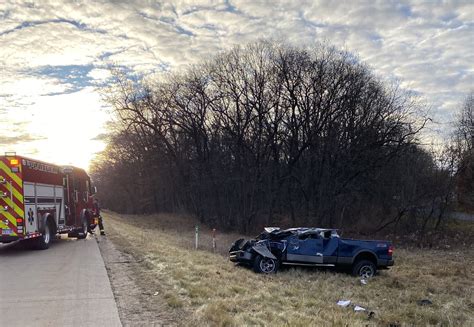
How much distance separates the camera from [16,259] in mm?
13242

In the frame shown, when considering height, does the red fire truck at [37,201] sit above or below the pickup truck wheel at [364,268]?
above

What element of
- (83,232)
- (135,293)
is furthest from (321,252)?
(83,232)

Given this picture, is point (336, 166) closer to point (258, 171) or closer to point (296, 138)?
point (296, 138)

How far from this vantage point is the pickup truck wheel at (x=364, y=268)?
46.4ft

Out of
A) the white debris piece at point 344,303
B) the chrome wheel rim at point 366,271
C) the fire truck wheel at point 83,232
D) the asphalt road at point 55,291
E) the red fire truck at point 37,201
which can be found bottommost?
the chrome wheel rim at point 366,271

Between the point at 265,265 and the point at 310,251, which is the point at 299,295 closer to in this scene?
the point at 265,265

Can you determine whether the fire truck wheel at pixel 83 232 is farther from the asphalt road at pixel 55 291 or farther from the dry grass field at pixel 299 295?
the asphalt road at pixel 55 291

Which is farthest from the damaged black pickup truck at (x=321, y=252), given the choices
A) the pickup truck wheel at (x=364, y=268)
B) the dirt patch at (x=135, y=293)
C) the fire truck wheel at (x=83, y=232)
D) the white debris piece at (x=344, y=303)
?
the fire truck wheel at (x=83, y=232)

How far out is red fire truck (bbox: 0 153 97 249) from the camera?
45.9ft

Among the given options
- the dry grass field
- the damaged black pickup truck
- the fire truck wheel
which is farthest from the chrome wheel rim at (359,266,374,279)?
the fire truck wheel

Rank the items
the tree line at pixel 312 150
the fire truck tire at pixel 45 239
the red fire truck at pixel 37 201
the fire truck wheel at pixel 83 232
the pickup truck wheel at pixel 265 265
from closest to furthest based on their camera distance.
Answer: the pickup truck wheel at pixel 265 265 → the red fire truck at pixel 37 201 → the fire truck tire at pixel 45 239 → the fire truck wheel at pixel 83 232 → the tree line at pixel 312 150

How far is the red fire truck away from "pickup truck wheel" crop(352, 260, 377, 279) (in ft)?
36.7

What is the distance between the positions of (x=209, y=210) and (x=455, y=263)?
26.9m

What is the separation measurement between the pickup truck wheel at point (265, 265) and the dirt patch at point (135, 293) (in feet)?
12.1
